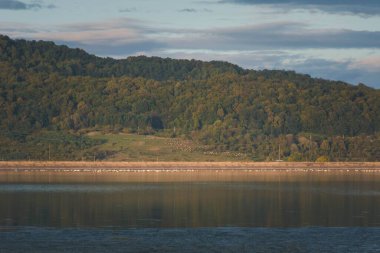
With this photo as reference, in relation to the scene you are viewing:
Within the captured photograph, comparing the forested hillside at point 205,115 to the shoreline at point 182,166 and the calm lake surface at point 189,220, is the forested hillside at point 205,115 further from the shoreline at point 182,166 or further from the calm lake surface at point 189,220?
the calm lake surface at point 189,220

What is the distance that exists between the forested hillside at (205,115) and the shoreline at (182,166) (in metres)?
10.5

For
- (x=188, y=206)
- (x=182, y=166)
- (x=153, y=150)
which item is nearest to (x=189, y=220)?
(x=188, y=206)

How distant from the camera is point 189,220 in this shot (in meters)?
48.4

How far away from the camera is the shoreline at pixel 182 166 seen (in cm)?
12988

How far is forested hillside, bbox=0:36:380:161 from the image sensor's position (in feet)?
516

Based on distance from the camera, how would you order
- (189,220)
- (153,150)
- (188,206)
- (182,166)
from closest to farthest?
(189,220), (188,206), (182,166), (153,150)

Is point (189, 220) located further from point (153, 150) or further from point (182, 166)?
point (153, 150)

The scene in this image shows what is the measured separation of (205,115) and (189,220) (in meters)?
133

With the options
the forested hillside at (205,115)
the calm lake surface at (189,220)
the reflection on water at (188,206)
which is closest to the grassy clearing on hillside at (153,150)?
the forested hillside at (205,115)

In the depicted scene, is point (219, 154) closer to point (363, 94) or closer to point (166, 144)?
point (166, 144)

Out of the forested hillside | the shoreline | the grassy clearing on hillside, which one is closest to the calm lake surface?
the shoreline

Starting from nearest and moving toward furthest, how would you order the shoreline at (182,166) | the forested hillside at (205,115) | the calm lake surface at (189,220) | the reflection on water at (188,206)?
the calm lake surface at (189,220)
the reflection on water at (188,206)
the shoreline at (182,166)
the forested hillside at (205,115)

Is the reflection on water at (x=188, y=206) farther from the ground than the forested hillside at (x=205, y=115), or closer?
closer

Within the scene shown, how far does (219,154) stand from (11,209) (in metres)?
101
